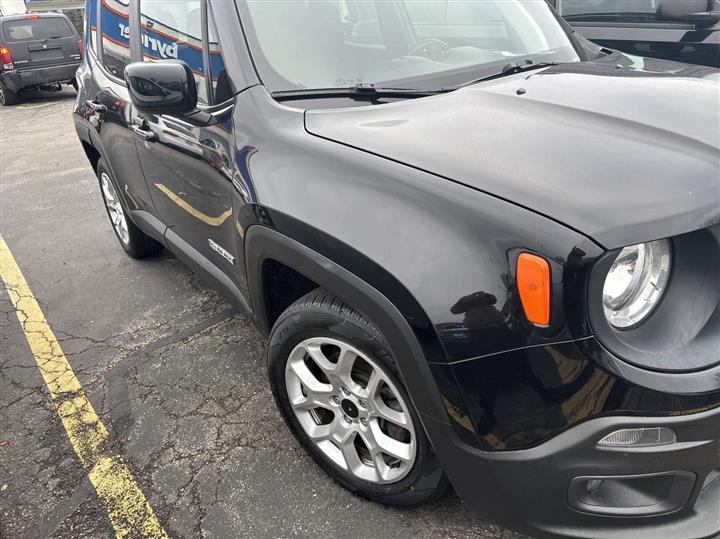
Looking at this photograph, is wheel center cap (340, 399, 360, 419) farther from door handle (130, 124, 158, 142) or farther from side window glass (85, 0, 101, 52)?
side window glass (85, 0, 101, 52)

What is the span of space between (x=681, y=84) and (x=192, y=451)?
7.40 ft

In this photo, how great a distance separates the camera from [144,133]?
2771 millimetres

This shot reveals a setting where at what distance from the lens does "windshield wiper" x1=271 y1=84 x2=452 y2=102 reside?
1989 millimetres

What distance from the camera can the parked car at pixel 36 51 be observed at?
11.5 m

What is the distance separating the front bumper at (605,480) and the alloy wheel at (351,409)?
0.30 meters

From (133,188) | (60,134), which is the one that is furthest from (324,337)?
(60,134)

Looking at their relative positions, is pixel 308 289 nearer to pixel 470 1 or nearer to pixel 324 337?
pixel 324 337

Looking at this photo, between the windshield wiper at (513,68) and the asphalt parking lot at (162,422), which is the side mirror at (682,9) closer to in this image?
the windshield wiper at (513,68)

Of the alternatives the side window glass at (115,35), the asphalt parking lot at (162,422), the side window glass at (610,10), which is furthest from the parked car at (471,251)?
the side window glass at (610,10)

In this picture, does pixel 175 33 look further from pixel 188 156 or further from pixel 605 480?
pixel 605 480

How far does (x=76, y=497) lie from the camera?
223 cm

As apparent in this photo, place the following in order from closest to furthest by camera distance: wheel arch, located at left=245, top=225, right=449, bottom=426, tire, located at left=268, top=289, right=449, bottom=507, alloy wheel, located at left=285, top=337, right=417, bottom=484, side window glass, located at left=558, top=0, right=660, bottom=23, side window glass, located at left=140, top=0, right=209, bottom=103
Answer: wheel arch, located at left=245, top=225, right=449, bottom=426 < tire, located at left=268, top=289, right=449, bottom=507 < alloy wheel, located at left=285, top=337, right=417, bottom=484 < side window glass, located at left=140, top=0, right=209, bottom=103 < side window glass, located at left=558, top=0, right=660, bottom=23

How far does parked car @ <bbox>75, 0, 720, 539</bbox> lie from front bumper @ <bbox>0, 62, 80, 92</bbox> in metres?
11.2

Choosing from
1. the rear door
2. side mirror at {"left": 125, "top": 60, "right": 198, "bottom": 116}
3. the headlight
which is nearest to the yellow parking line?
side mirror at {"left": 125, "top": 60, "right": 198, "bottom": 116}
